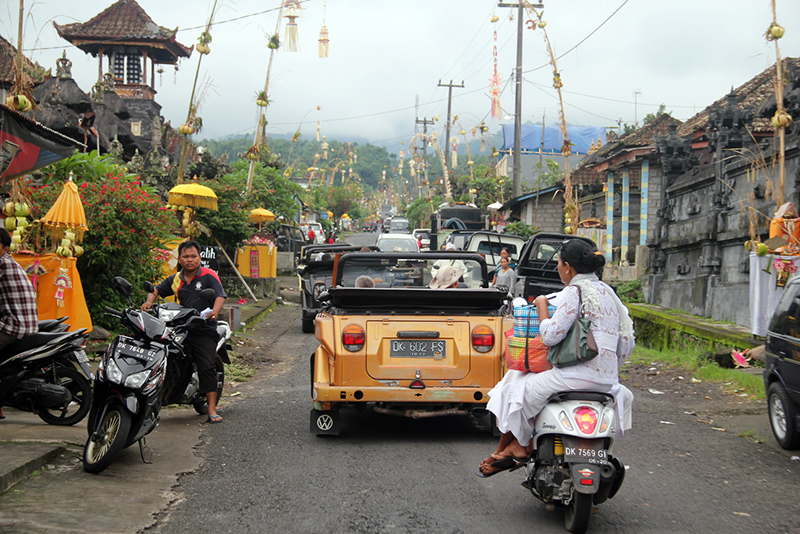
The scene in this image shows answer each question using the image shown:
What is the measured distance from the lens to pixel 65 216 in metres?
9.05

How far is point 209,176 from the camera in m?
26.9

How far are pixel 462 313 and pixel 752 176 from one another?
9.37 meters

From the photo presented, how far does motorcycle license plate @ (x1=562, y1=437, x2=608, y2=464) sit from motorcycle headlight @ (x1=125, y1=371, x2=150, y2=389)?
3.15 metres

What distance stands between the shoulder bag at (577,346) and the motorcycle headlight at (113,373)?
321 centimetres

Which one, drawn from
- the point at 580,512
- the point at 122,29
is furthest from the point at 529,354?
the point at 122,29

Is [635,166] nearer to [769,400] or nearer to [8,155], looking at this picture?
[769,400]

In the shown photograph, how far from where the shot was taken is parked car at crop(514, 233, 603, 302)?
51.0 feet

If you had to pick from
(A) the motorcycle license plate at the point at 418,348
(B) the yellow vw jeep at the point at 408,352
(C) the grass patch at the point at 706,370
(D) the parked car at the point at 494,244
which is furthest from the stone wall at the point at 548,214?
(A) the motorcycle license plate at the point at 418,348

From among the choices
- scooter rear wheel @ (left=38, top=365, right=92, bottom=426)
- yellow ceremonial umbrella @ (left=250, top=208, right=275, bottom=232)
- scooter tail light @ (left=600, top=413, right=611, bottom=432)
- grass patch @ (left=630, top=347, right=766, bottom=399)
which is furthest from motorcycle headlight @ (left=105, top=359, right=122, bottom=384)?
yellow ceremonial umbrella @ (left=250, top=208, right=275, bottom=232)

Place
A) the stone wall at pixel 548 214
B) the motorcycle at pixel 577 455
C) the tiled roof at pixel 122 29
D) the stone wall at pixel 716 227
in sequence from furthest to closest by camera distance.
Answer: the stone wall at pixel 548 214, the tiled roof at pixel 122 29, the stone wall at pixel 716 227, the motorcycle at pixel 577 455

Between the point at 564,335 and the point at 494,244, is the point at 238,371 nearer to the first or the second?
the point at 564,335

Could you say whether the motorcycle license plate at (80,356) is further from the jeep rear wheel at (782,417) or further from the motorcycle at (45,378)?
the jeep rear wheel at (782,417)

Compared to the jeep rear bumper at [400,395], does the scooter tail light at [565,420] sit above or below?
above

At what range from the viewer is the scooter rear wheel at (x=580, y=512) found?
428 centimetres
